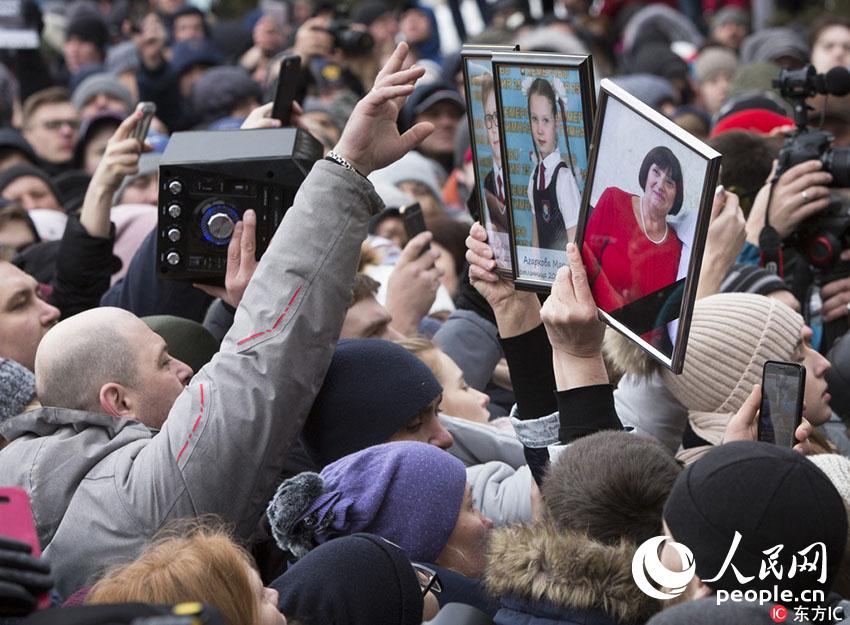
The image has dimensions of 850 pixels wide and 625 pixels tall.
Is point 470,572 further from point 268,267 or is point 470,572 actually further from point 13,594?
point 13,594

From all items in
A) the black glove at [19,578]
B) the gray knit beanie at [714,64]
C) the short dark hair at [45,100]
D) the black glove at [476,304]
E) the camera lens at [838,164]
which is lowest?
the gray knit beanie at [714,64]

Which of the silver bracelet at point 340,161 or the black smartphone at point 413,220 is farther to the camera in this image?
the black smartphone at point 413,220

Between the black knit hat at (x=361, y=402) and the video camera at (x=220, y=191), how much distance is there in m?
0.47

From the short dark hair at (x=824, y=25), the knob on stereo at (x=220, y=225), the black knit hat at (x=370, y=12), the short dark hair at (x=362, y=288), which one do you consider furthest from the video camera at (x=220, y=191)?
the black knit hat at (x=370, y=12)

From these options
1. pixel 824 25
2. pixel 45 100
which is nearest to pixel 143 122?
pixel 45 100

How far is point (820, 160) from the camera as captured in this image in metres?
4.90

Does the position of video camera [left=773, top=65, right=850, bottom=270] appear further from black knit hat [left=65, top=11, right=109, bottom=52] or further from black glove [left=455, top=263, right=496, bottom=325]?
black knit hat [left=65, top=11, right=109, bottom=52]

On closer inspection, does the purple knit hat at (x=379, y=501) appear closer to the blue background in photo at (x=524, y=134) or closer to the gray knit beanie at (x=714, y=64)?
the blue background in photo at (x=524, y=134)

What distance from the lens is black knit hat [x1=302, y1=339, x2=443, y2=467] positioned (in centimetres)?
364

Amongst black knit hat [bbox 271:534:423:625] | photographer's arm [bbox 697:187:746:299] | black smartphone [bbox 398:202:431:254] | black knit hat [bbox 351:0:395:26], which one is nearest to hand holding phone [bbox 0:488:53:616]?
black knit hat [bbox 271:534:423:625]

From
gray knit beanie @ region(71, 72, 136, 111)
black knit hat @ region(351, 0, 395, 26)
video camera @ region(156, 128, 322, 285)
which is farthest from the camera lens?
black knit hat @ region(351, 0, 395, 26)

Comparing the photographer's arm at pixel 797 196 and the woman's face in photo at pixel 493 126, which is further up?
the woman's face in photo at pixel 493 126

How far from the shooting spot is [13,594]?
230cm

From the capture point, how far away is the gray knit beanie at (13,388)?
3.67 m
